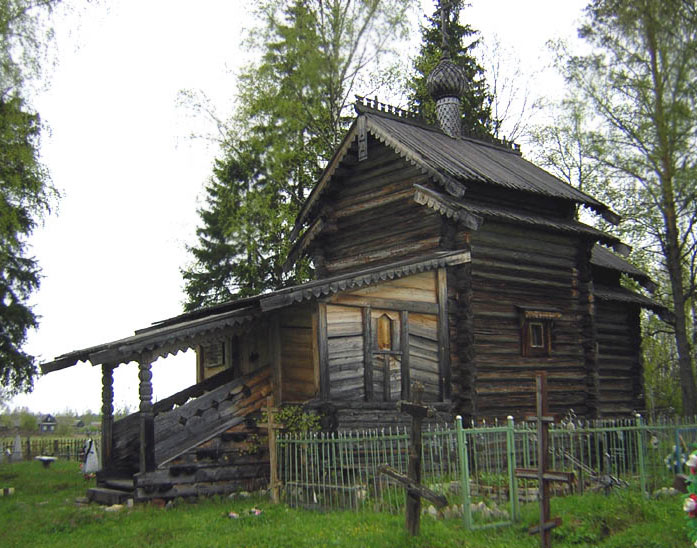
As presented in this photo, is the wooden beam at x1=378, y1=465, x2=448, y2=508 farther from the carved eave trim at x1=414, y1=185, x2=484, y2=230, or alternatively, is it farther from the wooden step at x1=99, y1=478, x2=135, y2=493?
the carved eave trim at x1=414, y1=185, x2=484, y2=230

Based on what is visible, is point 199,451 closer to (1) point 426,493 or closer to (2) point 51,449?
(1) point 426,493

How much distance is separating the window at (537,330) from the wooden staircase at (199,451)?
6.75 m

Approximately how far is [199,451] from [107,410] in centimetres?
265

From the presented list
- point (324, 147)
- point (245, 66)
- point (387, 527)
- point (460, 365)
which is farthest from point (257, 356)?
point (245, 66)

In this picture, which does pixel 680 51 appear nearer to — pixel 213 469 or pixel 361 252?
pixel 361 252

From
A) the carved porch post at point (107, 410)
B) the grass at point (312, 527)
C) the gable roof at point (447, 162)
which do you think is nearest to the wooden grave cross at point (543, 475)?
the grass at point (312, 527)

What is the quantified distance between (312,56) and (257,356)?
45.0ft

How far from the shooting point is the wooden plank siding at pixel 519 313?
18.3 m

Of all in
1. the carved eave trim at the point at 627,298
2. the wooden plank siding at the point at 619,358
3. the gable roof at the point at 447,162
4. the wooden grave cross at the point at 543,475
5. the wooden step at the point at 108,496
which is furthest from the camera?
the wooden plank siding at the point at 619,358

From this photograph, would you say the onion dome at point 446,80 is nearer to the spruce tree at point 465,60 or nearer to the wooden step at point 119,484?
the spruce tree at point 465,60

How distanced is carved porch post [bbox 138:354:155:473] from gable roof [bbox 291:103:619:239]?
7958mm

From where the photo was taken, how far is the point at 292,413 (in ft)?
49.5

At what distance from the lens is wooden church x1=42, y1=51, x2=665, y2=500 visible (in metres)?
15.2

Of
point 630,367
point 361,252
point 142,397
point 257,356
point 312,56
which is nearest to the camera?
point 142,397
